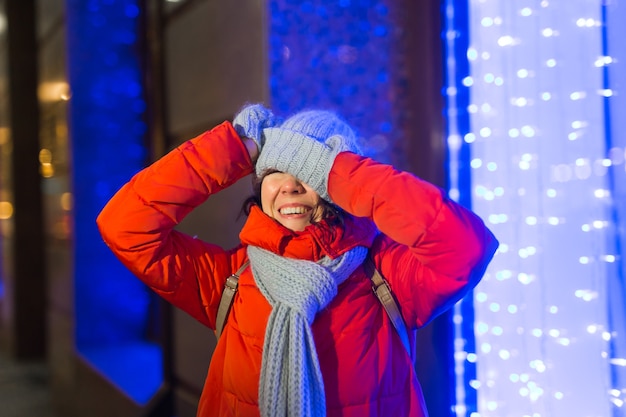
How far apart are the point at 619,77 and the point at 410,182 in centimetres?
73

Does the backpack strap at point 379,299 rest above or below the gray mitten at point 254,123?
below

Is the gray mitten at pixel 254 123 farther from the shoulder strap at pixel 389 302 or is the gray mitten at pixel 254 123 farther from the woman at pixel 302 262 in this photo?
the shoulder strap at pixel 389 302

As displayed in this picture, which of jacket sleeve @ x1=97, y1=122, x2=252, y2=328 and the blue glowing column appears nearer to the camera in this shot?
jacket sleeve @ x1=97, y1=122, x2=252, y2=328

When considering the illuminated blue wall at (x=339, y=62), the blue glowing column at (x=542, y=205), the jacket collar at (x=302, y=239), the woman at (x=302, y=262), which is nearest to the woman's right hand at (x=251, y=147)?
the woman at (x=302, y=262)

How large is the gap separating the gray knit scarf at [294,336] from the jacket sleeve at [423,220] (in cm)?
17

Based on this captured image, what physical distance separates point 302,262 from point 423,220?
300 millimetres

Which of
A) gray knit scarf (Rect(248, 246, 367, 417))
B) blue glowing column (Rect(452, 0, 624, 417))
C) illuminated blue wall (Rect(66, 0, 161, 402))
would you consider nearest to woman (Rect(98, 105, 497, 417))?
gray knit scarf (Rect(248, 246, 367, 417))

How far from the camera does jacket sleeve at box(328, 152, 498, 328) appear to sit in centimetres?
105

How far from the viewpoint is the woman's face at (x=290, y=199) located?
1.21 metres

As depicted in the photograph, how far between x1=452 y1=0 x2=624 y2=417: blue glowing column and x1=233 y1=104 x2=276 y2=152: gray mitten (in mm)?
796

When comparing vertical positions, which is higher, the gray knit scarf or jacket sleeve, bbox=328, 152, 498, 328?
jacket sleeve, bbox=328, 152, 498, 328

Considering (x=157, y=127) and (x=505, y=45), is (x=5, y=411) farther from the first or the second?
(x=505, y=45)

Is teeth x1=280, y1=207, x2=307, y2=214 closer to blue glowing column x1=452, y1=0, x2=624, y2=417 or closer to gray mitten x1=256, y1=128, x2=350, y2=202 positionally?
gray mitten x1=256, y1=128, x2=350, y2=202

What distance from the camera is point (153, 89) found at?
260 cm
